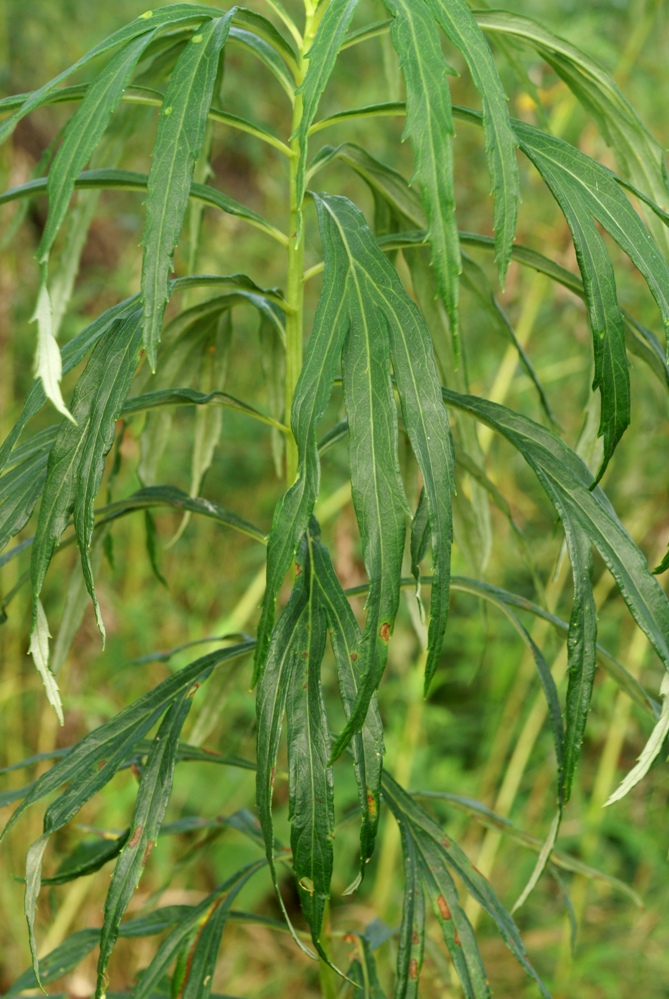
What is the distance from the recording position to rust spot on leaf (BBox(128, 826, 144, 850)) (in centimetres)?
61

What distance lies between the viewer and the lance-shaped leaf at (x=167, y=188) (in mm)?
505

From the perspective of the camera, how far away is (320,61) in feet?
1.64

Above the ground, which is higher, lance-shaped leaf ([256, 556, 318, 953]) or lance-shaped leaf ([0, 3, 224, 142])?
lance-shaped leaf ([0, 3, 224, 142])

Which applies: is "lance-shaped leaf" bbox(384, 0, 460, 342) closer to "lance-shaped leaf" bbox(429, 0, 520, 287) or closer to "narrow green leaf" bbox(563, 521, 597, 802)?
"lance-shaped leaf" bbox(429, 0, 520, 287)

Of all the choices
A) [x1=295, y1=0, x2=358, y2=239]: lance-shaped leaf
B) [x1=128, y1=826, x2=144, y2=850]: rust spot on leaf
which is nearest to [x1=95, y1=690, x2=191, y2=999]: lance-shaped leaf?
[x1=128, y1=826, x2=144, y2=850]: rust spot on leaf

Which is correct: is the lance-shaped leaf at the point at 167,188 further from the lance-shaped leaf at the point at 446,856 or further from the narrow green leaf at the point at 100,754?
the lance-shaped leaf at the point at 446,856

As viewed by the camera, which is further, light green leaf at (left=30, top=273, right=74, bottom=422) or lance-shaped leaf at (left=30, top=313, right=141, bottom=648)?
lance-shaped leaf at (left=30, top=313, right=141, bottom=648)

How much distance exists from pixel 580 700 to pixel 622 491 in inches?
39.8

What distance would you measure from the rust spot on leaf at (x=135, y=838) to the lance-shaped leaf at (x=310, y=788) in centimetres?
11

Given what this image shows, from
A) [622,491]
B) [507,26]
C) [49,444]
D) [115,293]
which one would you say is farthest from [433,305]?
[115,293]

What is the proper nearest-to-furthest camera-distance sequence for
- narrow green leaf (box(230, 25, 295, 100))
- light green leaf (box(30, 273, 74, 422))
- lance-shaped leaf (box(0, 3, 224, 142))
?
1. light green leaf (box(30, 273, 74, 422))
2. lance-shaped leaf (box(0, 3, 224, 142))
3. narrow green leaf (box(230, 25, 295, 100))

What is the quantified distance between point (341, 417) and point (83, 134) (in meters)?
0.38

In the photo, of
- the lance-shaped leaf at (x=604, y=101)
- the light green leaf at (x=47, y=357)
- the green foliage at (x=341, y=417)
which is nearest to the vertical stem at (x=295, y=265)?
the green foliage at (x=341, y=417)

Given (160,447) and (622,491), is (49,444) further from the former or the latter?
(622,491)
